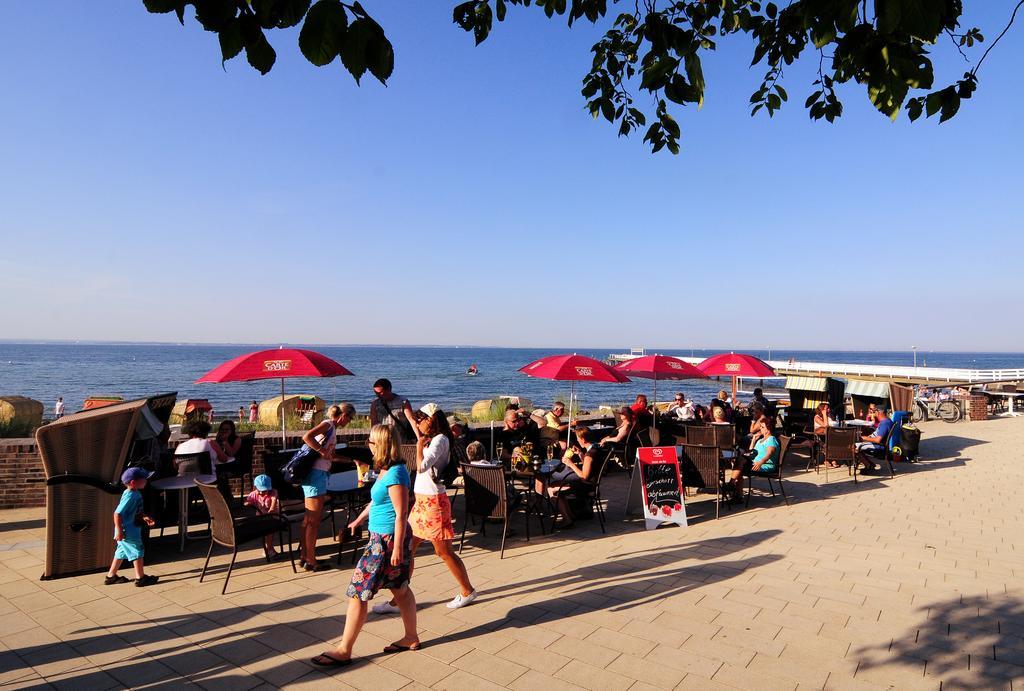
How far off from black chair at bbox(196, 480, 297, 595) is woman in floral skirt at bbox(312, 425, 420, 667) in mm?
1673

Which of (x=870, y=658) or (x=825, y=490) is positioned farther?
(x=825, y=490)

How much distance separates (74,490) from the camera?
201 inches

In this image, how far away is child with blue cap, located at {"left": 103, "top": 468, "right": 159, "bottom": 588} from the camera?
4.98m

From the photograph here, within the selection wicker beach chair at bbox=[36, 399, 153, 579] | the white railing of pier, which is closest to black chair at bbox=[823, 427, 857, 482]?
wicker beach chair at bbox=[36, 399, 153, 579]

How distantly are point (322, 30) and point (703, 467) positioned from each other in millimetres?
6938

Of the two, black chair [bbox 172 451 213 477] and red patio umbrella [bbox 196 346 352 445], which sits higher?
red patio umbrella [bbox 196 346 352 445]

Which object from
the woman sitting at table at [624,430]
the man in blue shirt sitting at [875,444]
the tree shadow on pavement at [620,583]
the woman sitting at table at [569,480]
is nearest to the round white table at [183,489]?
the tree shadow on pavement at [620,583]

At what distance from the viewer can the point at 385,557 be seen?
141 inches

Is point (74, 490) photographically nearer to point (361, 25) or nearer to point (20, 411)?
point (361, 25)

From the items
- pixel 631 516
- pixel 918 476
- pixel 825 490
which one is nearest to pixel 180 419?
pixel 631 516

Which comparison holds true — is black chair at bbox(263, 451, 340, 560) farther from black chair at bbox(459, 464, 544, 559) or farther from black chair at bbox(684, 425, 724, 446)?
black chair at bbox(684, 425, 724, 446)

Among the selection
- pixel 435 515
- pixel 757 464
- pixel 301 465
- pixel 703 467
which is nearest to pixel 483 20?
pixel 435 515

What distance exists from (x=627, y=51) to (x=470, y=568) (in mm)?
4648

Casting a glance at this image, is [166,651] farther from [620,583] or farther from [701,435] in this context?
[701,435]
